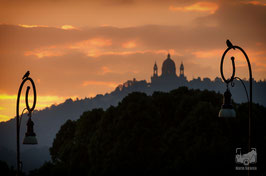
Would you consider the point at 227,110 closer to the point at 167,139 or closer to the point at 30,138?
the point at 30,138

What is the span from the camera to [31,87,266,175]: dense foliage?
241 ft

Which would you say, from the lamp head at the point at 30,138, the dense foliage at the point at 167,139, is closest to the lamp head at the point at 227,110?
the lamp head at the point at 30,138

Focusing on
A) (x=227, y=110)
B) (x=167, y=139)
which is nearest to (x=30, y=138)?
(x=227, y=110)

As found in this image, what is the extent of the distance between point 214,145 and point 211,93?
15.7 metres

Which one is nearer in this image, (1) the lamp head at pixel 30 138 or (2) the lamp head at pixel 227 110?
(2) the lamp head at pixel 227 110

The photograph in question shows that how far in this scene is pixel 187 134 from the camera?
76.5 m

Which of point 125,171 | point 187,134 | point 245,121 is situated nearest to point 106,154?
point 125,171

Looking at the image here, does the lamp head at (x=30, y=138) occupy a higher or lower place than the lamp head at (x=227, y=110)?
lower

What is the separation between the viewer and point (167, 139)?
78375 mm

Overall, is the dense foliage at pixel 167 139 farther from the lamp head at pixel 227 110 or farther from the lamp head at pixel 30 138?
the lamp head at pixel 227 110

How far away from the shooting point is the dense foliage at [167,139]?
2894 inches

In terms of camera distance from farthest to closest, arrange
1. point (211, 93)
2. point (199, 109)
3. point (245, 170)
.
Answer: point (211, 93) → point (199, 109) → point (245, 170)

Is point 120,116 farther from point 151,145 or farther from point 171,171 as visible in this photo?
point 171,171

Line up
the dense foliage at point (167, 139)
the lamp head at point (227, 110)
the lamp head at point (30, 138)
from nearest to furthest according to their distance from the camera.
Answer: the lamp head at point (227, 110) → the lamp head at point (30, 138) → the dense foliage at point (167, 139)
